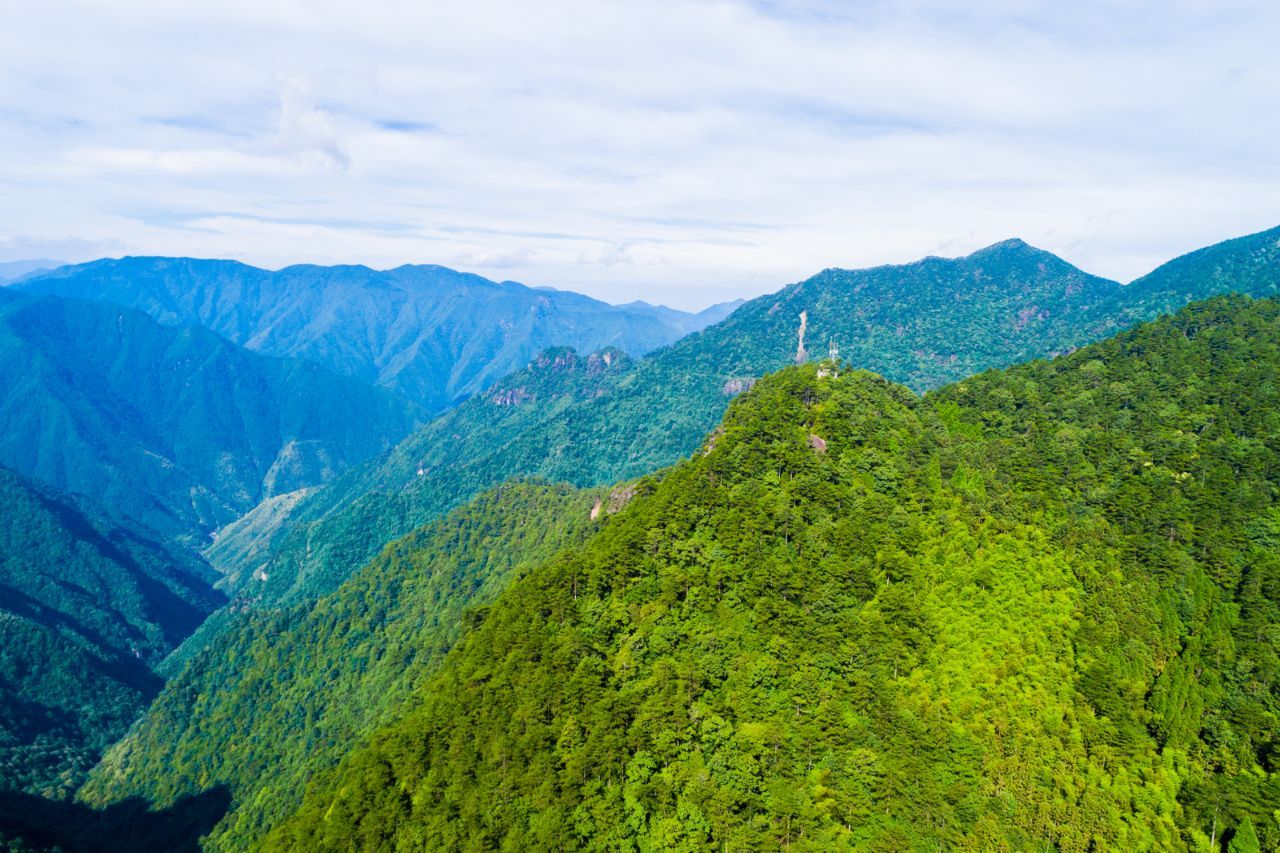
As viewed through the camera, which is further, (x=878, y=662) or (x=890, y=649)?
(x=890, y=649)

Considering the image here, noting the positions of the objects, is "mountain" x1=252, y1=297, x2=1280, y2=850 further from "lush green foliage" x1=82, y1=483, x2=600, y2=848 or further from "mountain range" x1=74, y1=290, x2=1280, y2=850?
"lush green foliage" x1=82, y1=483, x2=600, y2=848

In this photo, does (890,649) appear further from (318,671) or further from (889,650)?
(318,671)

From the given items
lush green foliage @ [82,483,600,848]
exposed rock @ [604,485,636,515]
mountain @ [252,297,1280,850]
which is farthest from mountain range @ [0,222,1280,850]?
exposed rock @ [604,485,636,515]

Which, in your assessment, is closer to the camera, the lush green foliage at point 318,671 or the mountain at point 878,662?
the mountain at point 878,662

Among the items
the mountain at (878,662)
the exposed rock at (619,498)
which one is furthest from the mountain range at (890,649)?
the exposed rock at (619,498)

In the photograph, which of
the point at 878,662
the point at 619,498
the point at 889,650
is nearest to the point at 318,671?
the point at 619,498

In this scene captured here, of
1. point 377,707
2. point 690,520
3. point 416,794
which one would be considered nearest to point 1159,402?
point 690,520

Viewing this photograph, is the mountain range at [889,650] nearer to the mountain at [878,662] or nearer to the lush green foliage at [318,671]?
the mountain at [878,662]

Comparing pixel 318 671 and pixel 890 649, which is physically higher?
pixel 890 649
